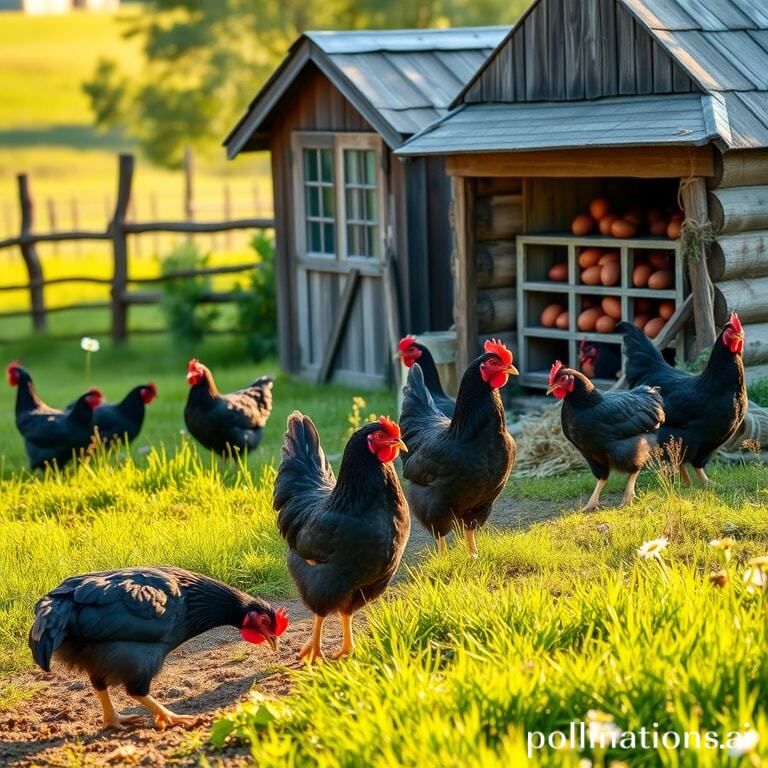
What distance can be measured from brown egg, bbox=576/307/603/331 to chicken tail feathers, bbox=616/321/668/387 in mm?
2553

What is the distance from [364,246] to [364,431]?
8.93 meters

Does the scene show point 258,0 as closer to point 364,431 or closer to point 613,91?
point 613,91

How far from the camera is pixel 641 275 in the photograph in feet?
37.3

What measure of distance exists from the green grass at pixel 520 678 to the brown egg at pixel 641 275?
523 cm

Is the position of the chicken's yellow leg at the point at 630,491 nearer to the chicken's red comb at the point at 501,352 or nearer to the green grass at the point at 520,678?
the chicken's red comb at the point at 501,352

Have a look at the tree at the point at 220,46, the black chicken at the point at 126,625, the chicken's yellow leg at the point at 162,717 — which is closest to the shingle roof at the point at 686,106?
the black chicken at the point at 126,625

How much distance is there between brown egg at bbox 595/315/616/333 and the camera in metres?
11.7

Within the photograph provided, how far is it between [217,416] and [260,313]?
8067 millimetres

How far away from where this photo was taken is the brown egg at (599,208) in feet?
39.4

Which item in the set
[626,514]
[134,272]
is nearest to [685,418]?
[626,514]

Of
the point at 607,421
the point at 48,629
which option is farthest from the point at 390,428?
the point at 607,421

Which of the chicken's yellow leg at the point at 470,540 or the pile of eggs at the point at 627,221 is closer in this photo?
the chicken's yellow leg at the point at 470,540

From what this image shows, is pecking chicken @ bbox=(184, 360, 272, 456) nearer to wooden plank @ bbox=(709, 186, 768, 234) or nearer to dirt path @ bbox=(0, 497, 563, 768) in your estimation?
dirt path @ bbox=(0, 497, 563, 768)

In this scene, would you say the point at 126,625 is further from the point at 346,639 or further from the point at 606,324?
the point at 606,324
